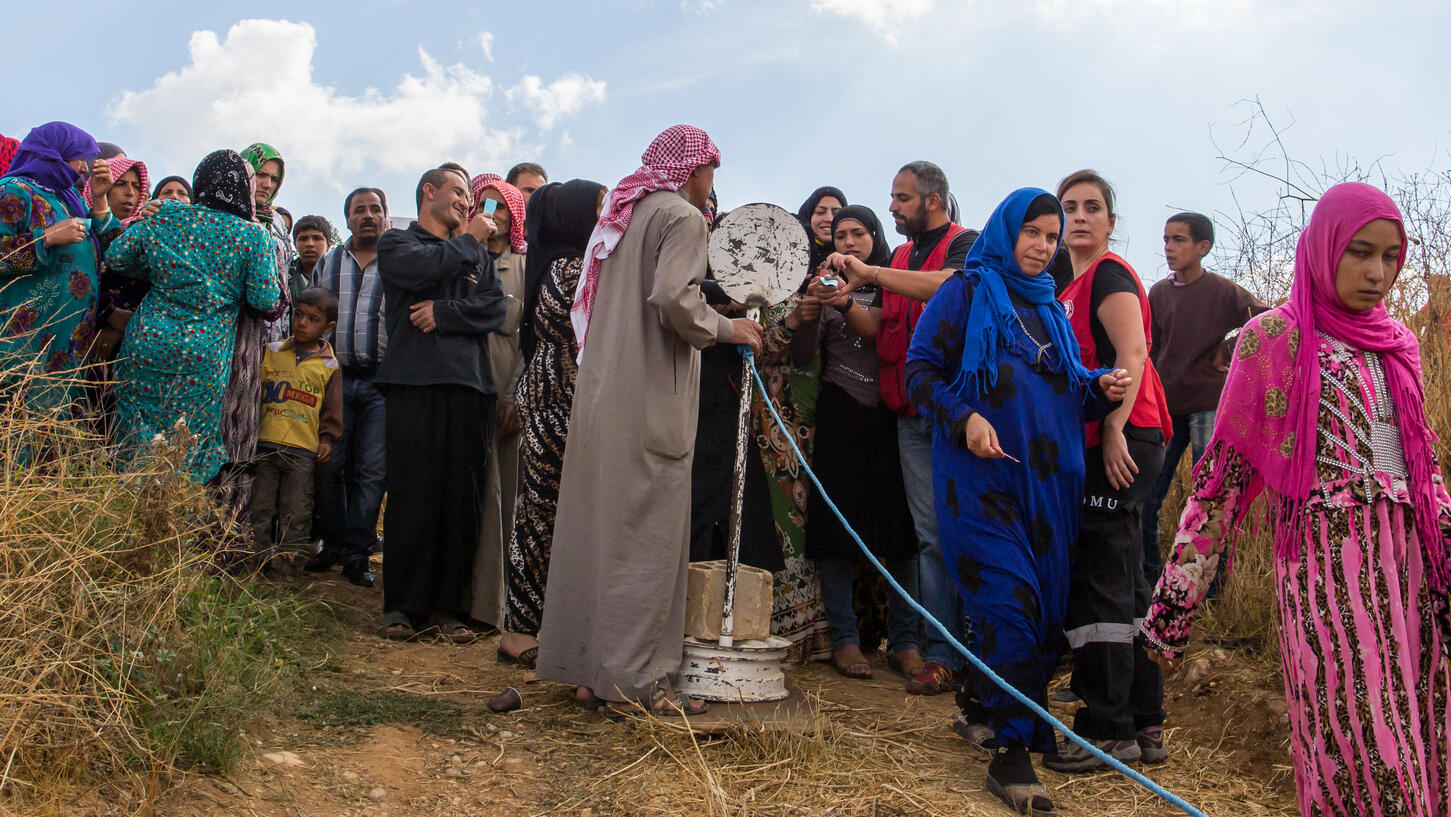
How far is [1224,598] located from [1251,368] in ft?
9.08

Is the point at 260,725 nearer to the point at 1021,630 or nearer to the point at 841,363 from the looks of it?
the point at 1021,630

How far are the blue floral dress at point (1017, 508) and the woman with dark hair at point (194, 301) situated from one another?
3091mm

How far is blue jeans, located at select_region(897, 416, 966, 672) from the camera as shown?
465 cm

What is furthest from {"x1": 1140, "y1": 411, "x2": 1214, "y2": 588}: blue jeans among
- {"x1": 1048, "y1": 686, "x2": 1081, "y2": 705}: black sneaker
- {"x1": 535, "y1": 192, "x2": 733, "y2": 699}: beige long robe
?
{"x1": 535, "y1": 192, "x2": 733, "y2": 699}: beige long robe

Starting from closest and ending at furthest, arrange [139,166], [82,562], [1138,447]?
[82,562] → [1138,447] → [139,166]

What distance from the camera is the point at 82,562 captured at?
3.11 m

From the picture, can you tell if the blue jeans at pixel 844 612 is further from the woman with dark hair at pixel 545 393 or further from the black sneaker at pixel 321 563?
the black sneaker at pixel 321 563

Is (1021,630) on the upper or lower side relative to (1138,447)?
lower

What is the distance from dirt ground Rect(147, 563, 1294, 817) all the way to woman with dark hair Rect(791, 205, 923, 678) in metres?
0.43

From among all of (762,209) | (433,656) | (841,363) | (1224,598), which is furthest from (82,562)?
(1224,598)

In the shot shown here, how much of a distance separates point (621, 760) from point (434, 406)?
2049 mm

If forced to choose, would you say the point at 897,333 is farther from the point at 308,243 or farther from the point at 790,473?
the point at 308,243

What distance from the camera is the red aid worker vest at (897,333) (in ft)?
15.7

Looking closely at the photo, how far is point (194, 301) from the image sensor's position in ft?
15.6
